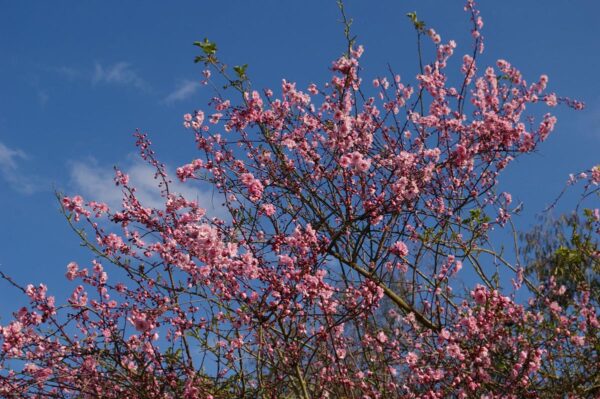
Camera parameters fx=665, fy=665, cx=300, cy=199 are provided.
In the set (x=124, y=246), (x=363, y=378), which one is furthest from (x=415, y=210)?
(x=124, y=246)

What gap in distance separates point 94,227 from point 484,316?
10.4ft

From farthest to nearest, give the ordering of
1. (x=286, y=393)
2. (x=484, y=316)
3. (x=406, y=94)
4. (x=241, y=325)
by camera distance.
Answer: (x=406, y=94) < (x=286, y=393) < (x=484, y=316) < (x=241, y=325)

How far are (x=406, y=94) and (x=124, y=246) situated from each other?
3024 millimetres

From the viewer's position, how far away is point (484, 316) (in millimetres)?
4945

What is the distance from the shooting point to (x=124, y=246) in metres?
5.43

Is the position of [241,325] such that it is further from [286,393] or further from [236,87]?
[236,87]

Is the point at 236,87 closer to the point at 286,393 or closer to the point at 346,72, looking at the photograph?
the point at 346,72

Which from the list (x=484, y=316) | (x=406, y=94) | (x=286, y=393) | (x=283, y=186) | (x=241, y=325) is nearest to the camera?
(x=241, y=325)

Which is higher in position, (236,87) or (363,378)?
(236,87)

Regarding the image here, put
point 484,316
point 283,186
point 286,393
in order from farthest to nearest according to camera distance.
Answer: point 283,186 → point 286,393 → point 484,316

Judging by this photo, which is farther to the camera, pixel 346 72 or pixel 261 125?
pixel 261 125

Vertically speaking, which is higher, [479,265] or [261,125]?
[261,125]

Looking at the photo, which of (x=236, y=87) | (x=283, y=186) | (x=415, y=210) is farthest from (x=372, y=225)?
(x=236, y=87)


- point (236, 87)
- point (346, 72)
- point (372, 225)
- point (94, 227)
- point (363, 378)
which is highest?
point (236, 87)
